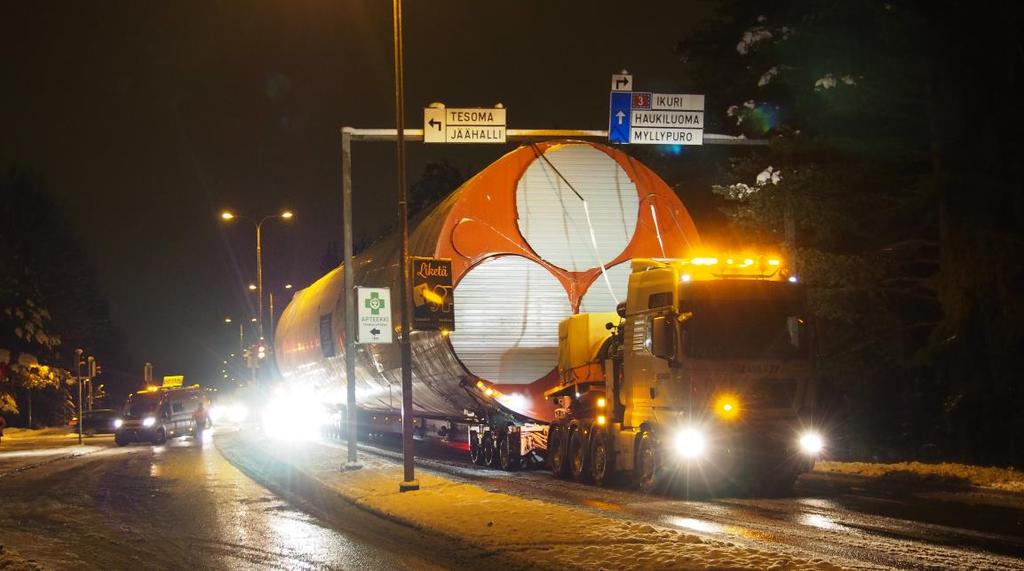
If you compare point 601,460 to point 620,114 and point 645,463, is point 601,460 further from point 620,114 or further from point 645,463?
point 620,114

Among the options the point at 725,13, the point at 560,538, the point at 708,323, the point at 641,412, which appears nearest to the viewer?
the point at 560,538

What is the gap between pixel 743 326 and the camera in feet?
50.3

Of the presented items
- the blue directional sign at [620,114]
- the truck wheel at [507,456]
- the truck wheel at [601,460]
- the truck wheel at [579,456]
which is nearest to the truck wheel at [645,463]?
the truck wheel at [601,460]

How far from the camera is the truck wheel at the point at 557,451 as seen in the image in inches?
773

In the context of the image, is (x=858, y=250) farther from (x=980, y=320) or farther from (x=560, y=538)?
(x=560, y=538)

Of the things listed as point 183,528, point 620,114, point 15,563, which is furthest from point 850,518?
point 15,563

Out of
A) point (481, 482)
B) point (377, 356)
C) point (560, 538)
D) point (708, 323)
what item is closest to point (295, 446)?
point (377, 356)

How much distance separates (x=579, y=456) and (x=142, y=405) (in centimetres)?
2709

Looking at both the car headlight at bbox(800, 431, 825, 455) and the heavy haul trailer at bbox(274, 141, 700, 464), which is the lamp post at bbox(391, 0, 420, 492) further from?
the car headlight at bbox(800, 431, 825, 455)

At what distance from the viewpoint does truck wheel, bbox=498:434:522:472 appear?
2088cm

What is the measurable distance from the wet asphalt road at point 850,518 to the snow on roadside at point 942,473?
2.19 feet

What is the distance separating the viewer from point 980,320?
21531 mm

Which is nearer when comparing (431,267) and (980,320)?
(431,267)

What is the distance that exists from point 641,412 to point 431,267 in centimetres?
397
